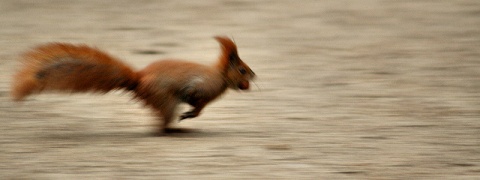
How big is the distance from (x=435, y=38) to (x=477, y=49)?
1.93 feet

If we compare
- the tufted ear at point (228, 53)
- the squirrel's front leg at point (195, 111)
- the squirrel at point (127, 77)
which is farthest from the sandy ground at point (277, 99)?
the tufted ear at point (228, 53)

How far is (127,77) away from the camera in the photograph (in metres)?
5.64

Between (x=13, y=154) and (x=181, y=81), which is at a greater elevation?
(x=181, y=81)

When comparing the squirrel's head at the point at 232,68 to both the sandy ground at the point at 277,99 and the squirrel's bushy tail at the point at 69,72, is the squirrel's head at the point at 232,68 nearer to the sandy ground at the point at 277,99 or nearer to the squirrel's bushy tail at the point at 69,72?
the sandy ground at the point at 277,99

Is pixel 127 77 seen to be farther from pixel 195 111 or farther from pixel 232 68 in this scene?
pixel 232 68

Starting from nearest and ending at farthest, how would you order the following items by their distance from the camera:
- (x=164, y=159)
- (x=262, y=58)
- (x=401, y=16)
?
(x=164, y=159), (x=262, y=58), (x=401, y=16)

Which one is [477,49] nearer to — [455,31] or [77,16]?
[455,31]

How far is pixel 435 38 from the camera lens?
30.1 ft

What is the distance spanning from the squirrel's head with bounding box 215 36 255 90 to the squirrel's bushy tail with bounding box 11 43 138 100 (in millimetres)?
640

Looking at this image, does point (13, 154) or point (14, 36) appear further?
point (14, 36)

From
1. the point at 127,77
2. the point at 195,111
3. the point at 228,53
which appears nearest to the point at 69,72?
the point at 127,77

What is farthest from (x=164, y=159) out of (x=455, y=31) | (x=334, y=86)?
(x=455, y=31)

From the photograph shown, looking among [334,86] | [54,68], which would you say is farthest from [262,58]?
[54,68]

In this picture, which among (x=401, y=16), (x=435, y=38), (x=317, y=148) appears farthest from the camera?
(x=401, y=16)
